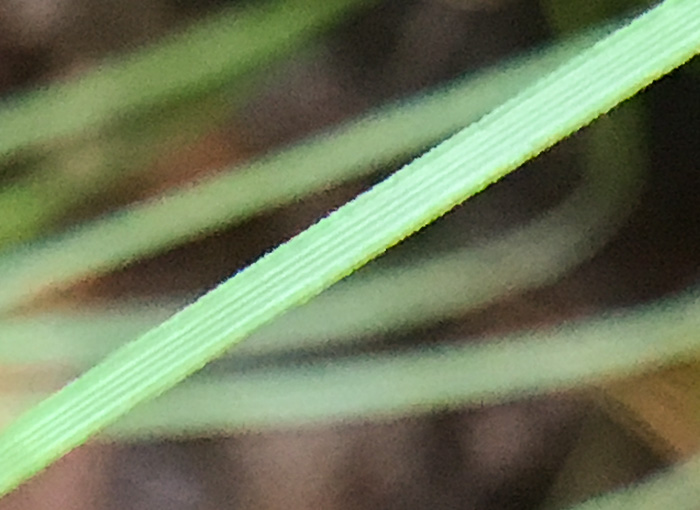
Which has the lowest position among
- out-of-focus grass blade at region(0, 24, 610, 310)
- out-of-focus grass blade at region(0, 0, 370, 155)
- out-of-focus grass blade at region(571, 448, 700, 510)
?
out-of-focus grass blade at region(571, 448, 700, 510)

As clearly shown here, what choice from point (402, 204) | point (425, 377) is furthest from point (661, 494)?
point (402, 204)

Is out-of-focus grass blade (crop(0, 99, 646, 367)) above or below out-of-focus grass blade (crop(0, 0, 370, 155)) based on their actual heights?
below

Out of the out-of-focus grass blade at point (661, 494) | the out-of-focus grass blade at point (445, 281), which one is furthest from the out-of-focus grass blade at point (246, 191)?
the out-of-focus grass blade at point (661, 494)

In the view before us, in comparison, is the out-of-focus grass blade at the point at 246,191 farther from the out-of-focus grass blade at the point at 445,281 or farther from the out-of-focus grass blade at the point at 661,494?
the out-of-focus grass blade at the point at 661,494

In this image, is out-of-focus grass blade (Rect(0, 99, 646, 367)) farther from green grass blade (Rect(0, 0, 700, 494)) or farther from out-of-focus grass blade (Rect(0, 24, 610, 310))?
green grass blade (Rect(0, 0, 700, 494))

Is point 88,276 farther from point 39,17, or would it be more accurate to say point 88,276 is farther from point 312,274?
point 312,274

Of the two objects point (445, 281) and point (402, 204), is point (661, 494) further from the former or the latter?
point (402, 204)

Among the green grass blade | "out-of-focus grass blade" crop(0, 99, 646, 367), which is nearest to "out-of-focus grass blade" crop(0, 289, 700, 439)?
"out-of-focus grass blade" crop(0, 99, 646, 367)
